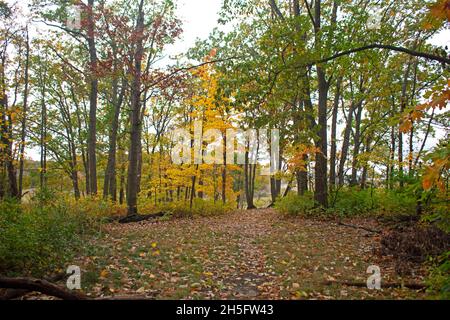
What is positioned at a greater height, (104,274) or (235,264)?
(104,274)

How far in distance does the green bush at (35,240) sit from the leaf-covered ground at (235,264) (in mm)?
512

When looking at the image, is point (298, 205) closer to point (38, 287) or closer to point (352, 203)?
point (352, 203)

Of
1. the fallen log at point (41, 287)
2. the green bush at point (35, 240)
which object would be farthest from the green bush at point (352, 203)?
the fallen log at point (41, 287)

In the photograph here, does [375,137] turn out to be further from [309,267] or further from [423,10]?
[309,267]

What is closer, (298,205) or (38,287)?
(38,287)

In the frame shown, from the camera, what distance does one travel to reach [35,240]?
16.1 feet

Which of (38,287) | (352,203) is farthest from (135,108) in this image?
(352,203)

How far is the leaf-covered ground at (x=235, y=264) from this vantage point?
4.36 metres

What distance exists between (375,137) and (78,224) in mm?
16035

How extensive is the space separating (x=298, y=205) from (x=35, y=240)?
9367 mm

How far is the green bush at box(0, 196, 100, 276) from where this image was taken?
4.59m

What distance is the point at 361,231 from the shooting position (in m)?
8.53
